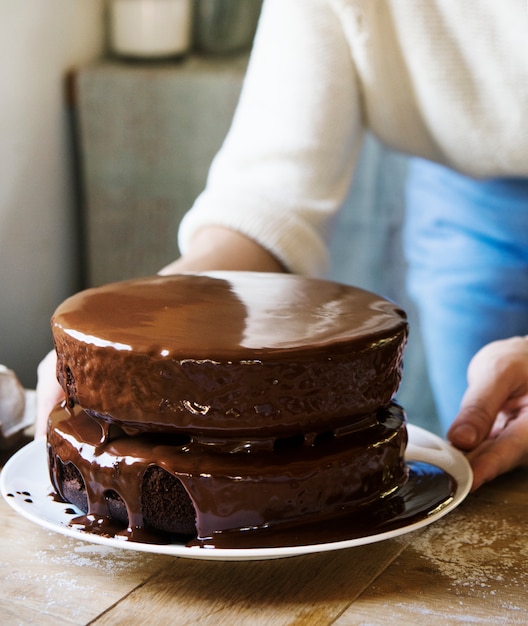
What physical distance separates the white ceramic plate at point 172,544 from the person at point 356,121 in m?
0.38

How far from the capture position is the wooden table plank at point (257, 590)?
1.99ft

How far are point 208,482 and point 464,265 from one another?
2.73 feet

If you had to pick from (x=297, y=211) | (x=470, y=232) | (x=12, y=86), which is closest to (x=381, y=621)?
(x=297, y=211)

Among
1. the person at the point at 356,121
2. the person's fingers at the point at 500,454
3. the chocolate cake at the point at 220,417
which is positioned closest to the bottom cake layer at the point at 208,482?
the chocolate cake at the point at 220,417

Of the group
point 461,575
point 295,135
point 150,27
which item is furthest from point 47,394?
point 150,27

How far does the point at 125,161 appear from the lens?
83.2 inches

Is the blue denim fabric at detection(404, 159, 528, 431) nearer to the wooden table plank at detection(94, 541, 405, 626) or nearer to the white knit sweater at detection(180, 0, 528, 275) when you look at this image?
the white knit sweater at detection(180, 0, 528, 275)

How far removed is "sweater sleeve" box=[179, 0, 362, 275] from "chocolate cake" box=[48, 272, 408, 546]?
49 centimetres

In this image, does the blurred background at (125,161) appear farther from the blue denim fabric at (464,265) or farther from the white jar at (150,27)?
the blue denim fabric at (464,265)

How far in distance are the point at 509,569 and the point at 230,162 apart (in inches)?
29.2

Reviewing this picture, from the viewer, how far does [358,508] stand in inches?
27.7

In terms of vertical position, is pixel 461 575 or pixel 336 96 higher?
pixel 336 96

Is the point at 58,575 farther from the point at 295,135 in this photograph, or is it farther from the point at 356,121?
the point at 356,121

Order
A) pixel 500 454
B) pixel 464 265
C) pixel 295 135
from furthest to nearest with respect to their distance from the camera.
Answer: pixel 464 265
pixel 295 135
pixel 500 454
